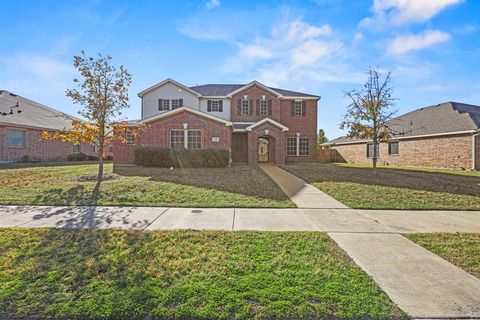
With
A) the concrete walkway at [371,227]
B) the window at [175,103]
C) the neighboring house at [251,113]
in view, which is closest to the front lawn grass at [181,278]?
the concrete walkway at [371,227]

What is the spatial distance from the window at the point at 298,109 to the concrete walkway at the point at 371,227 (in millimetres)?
18658

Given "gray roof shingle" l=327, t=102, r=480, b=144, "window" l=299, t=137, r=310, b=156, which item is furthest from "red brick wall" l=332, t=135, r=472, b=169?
"window" l=299, t=137, r=310, b=156

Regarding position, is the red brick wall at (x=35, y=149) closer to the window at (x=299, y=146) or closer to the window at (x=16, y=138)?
the window at (x=16, y=138)

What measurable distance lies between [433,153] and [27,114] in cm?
3782

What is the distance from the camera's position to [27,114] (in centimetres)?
2517

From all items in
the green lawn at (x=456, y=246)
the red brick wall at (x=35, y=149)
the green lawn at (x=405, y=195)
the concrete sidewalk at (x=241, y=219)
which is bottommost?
the green lawn at (x=456, y=246)

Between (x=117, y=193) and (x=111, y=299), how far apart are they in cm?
641

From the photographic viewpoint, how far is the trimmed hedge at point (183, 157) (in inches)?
672

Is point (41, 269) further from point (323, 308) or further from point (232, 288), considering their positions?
point (323, 308)

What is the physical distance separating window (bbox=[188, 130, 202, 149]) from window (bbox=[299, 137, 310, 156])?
10.6 meters

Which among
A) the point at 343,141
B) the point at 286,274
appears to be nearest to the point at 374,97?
the point at 286,274

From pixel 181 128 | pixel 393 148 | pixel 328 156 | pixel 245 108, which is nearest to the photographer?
pixel 181 128

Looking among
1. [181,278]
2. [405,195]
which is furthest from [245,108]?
[181,278]

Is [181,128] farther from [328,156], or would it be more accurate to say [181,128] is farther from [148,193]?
[328,156]
